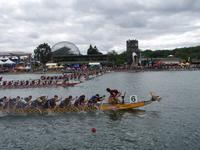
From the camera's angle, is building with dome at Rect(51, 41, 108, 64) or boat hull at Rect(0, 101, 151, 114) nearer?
boat hull at Rect(0, 101, 151, 114)

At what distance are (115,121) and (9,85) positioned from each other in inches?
1287

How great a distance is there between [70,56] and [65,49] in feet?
38.6

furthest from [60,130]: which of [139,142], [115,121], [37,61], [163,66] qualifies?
[37,61]

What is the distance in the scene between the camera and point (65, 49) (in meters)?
152

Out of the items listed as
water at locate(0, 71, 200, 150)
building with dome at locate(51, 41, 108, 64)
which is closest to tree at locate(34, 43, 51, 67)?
building with dome at locate(51, 41, 108, 64)

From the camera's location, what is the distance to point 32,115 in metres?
26.2

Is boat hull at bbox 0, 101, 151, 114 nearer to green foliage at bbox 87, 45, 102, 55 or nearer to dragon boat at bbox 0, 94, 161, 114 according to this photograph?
dragon boat at bbox 0, 94, 161, 114

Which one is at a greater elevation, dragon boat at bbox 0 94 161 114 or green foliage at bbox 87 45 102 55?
green foliage at bbox 87 45 102 55

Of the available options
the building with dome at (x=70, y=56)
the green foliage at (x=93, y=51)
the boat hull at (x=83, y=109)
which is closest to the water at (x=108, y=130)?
the boat hull at (x=83, y=109)

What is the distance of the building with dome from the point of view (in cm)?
13850

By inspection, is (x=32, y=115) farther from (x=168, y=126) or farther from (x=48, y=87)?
(x=48, y=87)

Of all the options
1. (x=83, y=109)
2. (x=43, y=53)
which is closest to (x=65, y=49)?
(x=43, y=53)

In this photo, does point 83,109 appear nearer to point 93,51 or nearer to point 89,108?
point 89,108

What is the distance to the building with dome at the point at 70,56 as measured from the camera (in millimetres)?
138500
